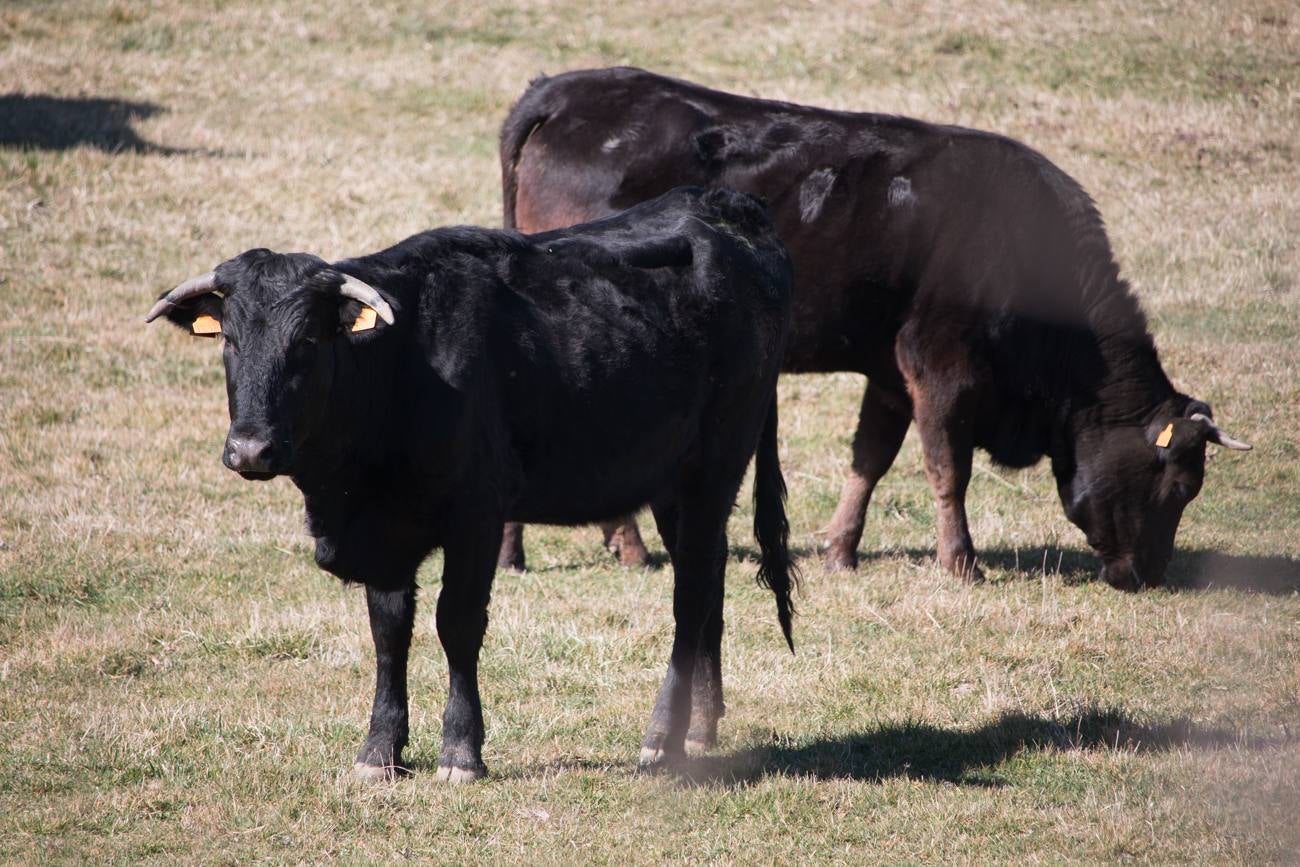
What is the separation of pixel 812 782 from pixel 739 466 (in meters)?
1.47

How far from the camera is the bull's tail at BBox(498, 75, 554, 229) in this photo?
10312mm

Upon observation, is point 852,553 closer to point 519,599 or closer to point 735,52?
point 519,599

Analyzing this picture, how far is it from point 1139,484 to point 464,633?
5.54 m

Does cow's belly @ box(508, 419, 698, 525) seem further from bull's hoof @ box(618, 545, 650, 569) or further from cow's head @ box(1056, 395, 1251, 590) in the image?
cow's head @ box(1056, 395, 1251, 590)

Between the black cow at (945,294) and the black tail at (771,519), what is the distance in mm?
2456

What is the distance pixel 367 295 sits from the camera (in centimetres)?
532

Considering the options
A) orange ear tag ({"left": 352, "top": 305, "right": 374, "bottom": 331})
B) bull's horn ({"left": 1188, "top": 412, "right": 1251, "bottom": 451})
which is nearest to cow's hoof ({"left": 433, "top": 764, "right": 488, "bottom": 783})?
orange ear tag ({"left": 352, "top": 305, "right": 374, "bottom": 331})

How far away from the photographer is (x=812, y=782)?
6.11 m

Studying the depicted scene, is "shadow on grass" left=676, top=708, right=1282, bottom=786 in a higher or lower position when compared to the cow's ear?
lower

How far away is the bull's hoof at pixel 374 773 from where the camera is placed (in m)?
5.93

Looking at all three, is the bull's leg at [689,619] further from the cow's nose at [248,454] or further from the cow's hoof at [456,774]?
the cow's nose at [248,454]

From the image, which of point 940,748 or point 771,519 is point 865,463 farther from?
point 940,748

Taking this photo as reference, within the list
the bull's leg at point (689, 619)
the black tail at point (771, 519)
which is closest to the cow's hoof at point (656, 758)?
the bull's leg at point (689, 619)

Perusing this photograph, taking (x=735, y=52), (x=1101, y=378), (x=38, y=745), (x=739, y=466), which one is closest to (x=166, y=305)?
(x=38, y=745)
